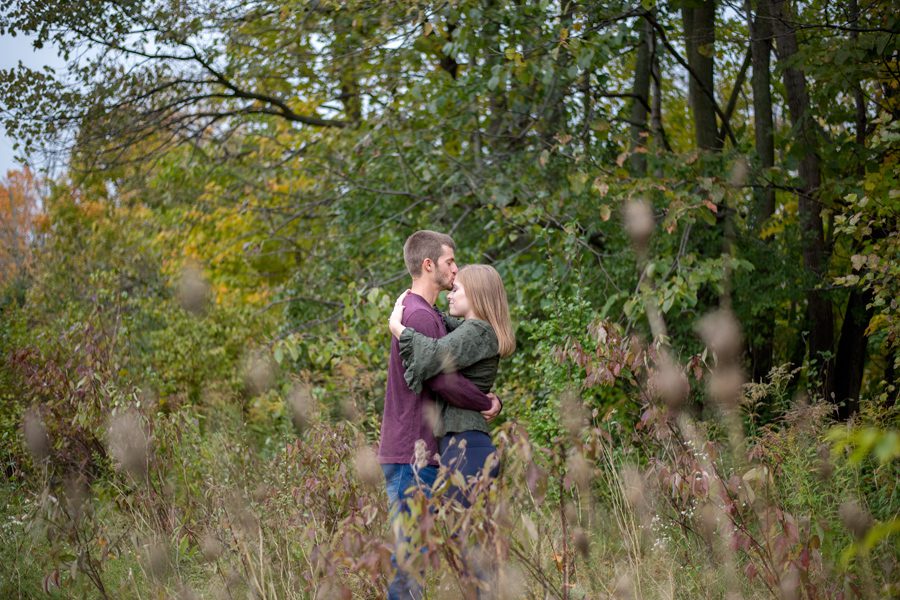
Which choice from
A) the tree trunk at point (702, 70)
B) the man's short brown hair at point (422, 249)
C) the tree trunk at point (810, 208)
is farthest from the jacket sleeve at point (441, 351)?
the tree trunk at point (702, 70)

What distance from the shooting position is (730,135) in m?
7.92

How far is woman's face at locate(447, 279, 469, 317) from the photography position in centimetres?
387

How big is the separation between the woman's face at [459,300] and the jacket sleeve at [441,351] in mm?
121

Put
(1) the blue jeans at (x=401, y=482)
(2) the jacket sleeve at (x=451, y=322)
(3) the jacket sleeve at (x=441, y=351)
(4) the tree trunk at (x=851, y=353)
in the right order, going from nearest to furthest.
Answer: (1) the blue jeans at (x=401, y=482)
(3) the jacket sleeve at (x=441, y=351)
(2) the jacket sleeve at (x=451, y=322)
(4) the tree trunk at (x=851, y=353)

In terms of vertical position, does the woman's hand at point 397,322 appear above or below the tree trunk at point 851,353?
above

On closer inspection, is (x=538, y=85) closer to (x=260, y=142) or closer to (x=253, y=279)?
(x=260, y=142)

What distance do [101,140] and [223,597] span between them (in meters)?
5.71

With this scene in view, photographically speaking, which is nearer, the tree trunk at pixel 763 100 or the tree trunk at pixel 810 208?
the tree trunk at pixel 810 208

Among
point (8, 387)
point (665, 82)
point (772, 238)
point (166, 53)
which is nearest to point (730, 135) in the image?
point (772, 238)

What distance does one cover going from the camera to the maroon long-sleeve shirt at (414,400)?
12.1 ft

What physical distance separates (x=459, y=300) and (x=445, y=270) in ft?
0.53

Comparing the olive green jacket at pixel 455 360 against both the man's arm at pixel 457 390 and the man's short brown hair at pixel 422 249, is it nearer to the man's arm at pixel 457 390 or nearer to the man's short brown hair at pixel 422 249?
the man's arm at pixel 457 390

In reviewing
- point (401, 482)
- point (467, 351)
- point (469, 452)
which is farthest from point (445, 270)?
point (401, 482)

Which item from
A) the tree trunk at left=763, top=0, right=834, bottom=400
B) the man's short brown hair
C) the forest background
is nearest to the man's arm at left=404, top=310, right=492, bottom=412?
the man's short brown hair
